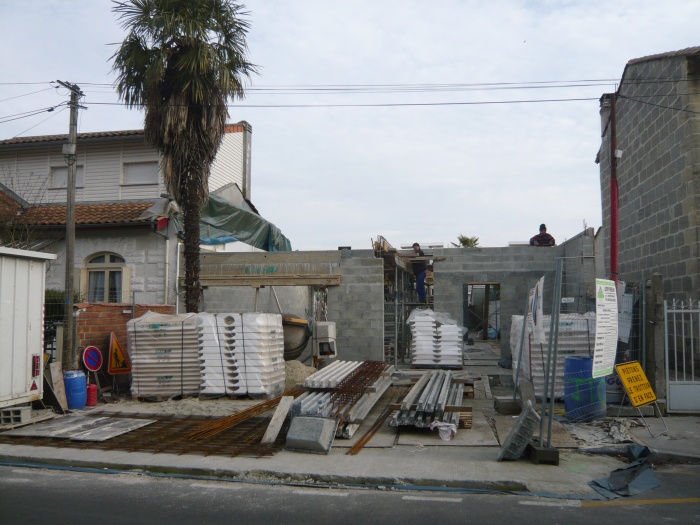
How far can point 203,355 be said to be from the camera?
12016mm

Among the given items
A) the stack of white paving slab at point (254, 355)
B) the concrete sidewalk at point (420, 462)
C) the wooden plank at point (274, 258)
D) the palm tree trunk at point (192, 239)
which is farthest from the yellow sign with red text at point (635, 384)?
the wooden plank at point (274, 258)

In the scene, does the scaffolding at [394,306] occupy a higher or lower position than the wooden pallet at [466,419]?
higher

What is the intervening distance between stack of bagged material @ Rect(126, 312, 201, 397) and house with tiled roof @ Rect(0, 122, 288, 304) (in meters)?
3.91

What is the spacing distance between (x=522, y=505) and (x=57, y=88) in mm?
11775

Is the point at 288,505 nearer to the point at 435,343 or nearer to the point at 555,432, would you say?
the point at 555,432

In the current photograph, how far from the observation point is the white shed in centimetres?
952

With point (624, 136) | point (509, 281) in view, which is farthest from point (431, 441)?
point (509, 281)

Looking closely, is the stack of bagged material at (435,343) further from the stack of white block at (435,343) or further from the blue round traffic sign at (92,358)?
the blue round traffic sign at (92,358)

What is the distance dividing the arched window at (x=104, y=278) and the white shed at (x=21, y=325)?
303 inches

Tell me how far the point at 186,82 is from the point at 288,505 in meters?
10.1

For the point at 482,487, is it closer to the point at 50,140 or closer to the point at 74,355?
the point at 74,355

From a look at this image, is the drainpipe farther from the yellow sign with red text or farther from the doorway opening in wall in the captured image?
the doorway opening in wall

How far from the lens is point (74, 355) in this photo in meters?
11.9

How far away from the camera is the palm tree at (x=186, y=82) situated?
44.4 feet
